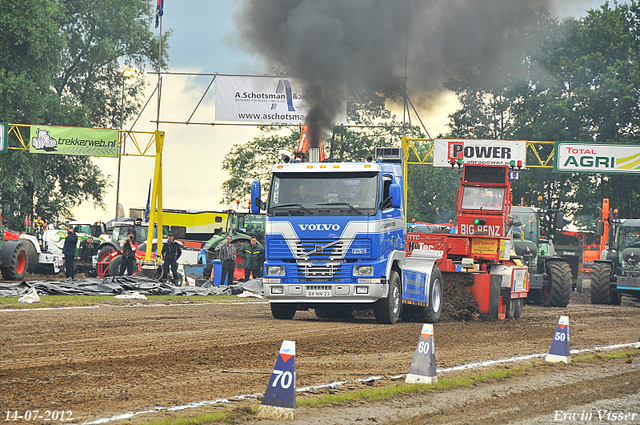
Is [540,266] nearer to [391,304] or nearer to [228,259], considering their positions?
[228,259]

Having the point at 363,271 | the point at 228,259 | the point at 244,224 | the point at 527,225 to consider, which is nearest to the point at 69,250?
the point at 228,259

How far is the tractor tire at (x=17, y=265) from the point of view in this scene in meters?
26.6

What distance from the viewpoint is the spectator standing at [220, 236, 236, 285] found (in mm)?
24984

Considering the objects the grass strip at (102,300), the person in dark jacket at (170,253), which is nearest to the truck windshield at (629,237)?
the grass strip at (102,300)

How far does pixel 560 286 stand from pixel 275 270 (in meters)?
12.4

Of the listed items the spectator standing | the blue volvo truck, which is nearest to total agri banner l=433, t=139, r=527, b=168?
the spectator standing

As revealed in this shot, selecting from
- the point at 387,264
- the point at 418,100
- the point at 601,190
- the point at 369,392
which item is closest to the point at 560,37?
the point at 601,190

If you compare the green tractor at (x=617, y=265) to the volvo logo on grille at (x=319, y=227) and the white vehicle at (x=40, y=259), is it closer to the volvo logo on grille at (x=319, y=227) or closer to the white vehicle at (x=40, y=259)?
the volvo logo on grille at (x=319, y=227)

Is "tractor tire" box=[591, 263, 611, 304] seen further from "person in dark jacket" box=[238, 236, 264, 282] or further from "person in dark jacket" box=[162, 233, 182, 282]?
"person in dark jacket" box=[162, 233, 182, 282]

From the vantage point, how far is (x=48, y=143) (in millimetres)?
31984

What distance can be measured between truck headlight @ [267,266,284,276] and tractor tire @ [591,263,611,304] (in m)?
14.9

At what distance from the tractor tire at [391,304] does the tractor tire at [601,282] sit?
12.8 m

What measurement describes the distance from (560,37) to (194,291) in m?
34.6

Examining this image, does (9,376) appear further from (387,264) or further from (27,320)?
(387,264)
